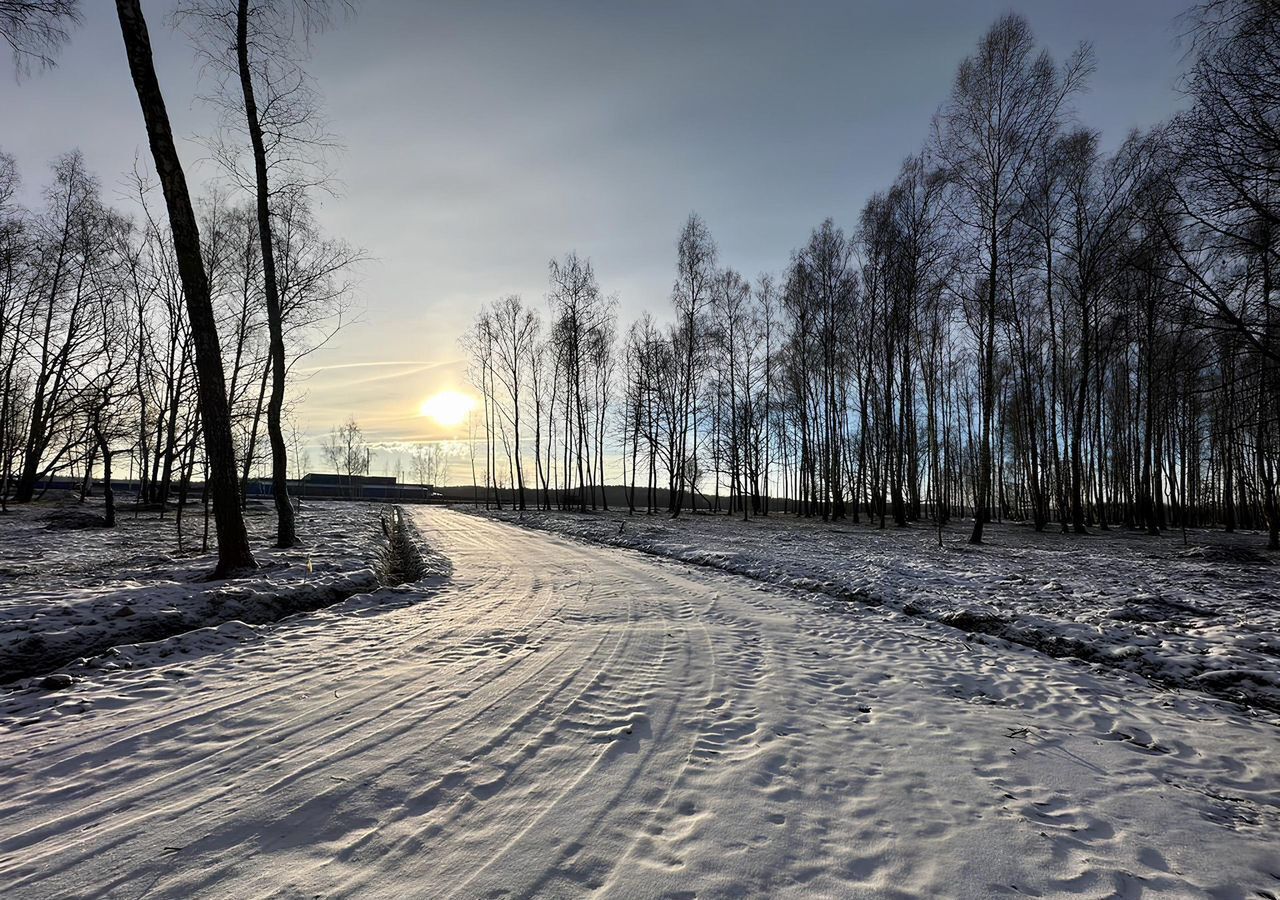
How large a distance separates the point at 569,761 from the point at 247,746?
6.38 feet

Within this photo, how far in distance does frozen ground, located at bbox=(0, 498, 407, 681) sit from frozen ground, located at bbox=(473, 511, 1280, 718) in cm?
829

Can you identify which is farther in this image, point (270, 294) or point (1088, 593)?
point (270, 294)

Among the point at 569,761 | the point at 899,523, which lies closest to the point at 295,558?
the point at 569,761

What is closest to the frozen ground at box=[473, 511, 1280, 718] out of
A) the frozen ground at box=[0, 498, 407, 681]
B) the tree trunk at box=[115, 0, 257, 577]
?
the frozen ground at box=[0, 498, 407, 681]

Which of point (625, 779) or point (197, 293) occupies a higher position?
point (197, 293)

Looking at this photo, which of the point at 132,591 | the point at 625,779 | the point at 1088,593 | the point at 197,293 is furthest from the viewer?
the point at 1088,593

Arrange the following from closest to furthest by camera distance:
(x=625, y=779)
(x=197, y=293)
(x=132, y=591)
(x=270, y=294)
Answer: (x=625, y=779) → (x=132, y=591) → (x=197, y=293) → (x=270, y=294)

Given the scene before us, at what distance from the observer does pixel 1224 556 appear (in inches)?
492

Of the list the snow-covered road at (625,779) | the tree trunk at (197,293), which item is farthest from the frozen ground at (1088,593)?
the tree trunk at (197,293)

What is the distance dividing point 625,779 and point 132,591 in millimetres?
7088

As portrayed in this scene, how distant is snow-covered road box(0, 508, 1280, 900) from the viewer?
2.19 meters

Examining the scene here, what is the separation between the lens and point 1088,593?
8227 mm

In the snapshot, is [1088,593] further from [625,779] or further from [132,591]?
[132,591]

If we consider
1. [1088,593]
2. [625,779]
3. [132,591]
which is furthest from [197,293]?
[1088,593]
